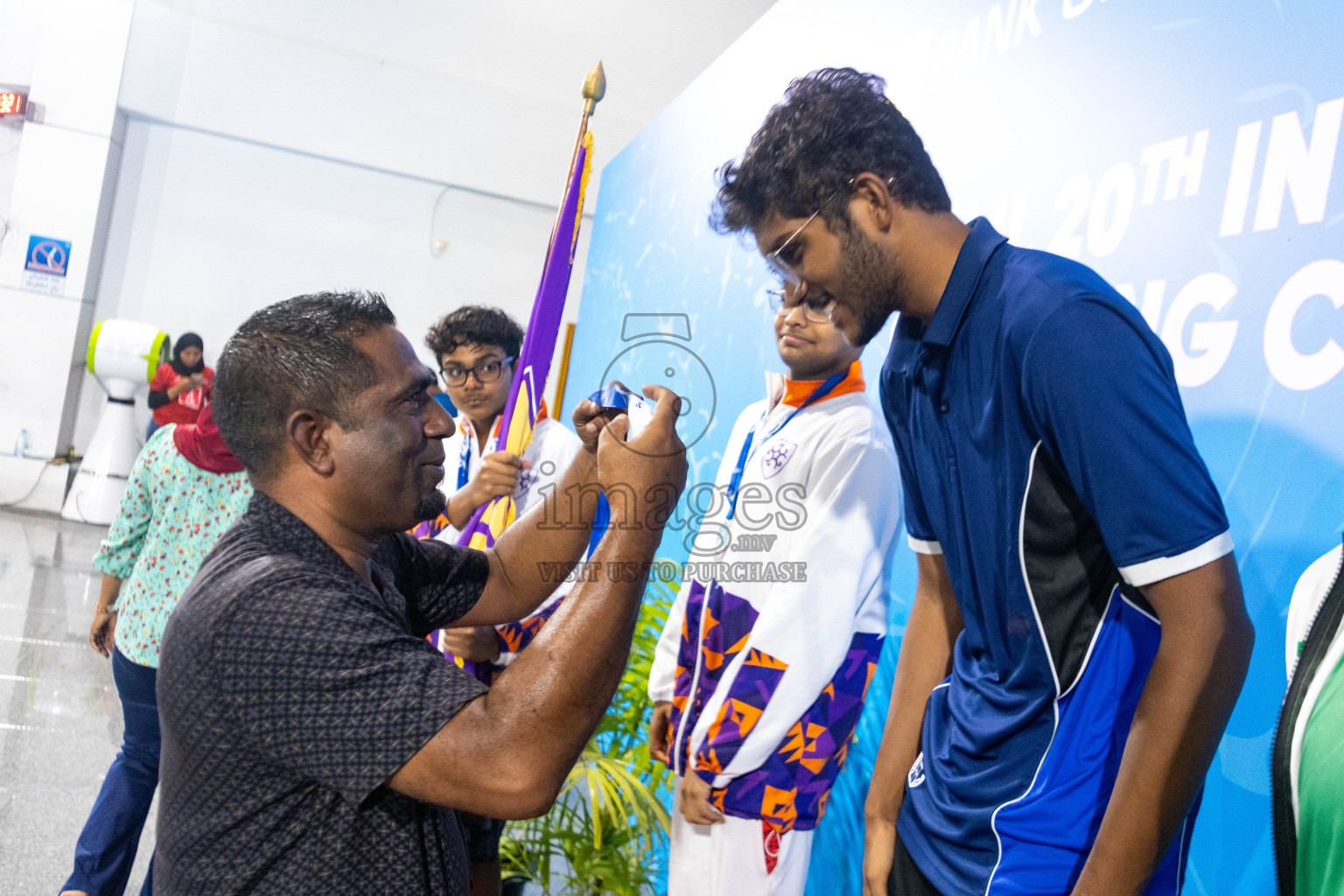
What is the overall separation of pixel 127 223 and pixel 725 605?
7993 millimetres

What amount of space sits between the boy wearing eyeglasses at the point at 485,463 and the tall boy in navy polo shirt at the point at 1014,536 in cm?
87

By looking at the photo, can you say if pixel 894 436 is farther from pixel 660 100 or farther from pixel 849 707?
pixel 660 100

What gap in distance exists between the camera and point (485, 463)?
2281mm

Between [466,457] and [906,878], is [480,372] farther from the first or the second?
[906,878]

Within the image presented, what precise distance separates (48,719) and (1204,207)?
13.3 ft

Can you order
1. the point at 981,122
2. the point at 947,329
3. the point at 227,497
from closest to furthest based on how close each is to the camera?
the point at 947,329, the point at 981,122, the point at 227,497

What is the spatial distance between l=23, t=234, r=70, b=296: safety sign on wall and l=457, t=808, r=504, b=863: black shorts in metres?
7.24

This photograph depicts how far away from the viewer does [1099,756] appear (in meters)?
0.94

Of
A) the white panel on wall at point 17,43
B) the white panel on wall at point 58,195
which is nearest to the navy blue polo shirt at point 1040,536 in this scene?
the white panel on wall at point 58,195

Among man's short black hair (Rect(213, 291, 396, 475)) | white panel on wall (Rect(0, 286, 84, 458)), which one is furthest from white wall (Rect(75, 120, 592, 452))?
man's short black hair (Rect(213, 291, 396, 475))

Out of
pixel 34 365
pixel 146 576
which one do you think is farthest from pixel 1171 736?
pixel 34 365

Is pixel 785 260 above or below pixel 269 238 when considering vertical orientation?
below

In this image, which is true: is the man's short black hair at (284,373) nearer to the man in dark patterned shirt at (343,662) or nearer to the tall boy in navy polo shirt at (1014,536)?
the man in dark patterned shirt at (343,662)

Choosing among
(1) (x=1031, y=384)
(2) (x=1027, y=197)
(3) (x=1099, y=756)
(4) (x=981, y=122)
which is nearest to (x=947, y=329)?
(1) (x=1031, y=384)
